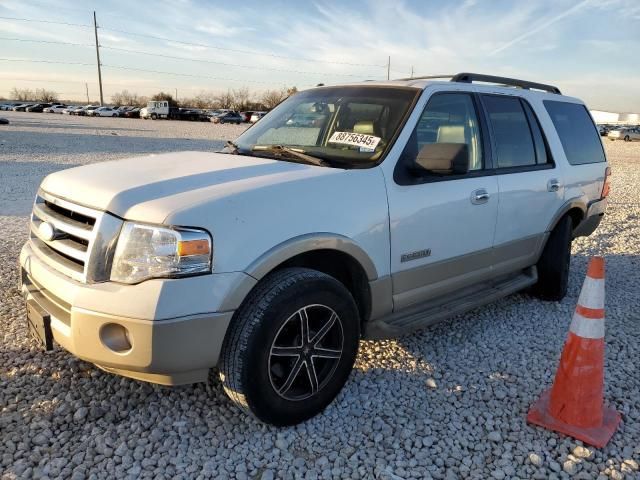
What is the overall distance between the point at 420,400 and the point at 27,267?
2.48 meters

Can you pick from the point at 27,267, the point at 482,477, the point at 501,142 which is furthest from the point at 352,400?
the point at 501,142

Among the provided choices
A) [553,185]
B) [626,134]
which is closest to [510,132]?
[553,185]

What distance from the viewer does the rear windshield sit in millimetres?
4855

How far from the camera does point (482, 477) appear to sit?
8.30 feet

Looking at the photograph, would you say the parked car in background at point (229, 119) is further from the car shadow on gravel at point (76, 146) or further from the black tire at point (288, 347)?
the black tire at point (288, 347)

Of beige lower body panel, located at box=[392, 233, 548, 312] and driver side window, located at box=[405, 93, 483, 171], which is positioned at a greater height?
driver side window, located at box=[405, 93, 483, 171]

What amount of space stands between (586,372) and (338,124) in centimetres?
225

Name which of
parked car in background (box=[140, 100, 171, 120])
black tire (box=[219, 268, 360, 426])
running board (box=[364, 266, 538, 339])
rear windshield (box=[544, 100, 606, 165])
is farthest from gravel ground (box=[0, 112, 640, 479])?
parked car in background (box=[140, 100, 171, 120])

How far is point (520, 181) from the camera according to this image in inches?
163

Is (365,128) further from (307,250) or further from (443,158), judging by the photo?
(307,250)

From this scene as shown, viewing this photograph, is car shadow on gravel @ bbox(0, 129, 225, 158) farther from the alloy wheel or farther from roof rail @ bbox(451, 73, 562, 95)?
the alloy wheel

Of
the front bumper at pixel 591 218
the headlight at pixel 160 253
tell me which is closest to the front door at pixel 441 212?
the headlight at pixel 160 253

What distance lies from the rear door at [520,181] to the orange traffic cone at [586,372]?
1170mm

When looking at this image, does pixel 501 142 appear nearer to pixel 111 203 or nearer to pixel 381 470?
pixel 381 470
